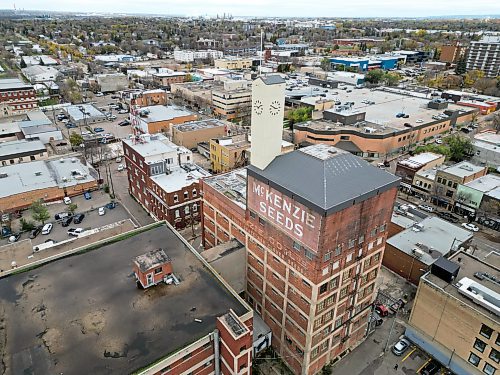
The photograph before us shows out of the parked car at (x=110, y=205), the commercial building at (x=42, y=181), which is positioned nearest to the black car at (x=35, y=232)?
the commercial building at (x=42, y=181)

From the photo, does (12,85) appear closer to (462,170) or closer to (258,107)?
(258,107)

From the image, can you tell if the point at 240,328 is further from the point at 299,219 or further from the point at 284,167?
A: the point at 284,167

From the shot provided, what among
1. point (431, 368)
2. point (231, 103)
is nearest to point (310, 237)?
point (431, 368)

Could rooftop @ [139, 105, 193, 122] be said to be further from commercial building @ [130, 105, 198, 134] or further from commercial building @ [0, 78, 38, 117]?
commercial building @ [0, 78, 38, 117]

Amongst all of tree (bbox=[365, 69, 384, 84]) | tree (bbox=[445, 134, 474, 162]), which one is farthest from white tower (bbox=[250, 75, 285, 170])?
tree (bbox=[365, 69, 384, 84])

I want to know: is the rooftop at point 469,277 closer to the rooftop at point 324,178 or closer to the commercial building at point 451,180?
the rooftop at point 324,178

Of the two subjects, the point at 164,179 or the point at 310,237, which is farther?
the point at 164,179

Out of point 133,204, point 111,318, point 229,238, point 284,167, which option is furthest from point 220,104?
point 111,318
